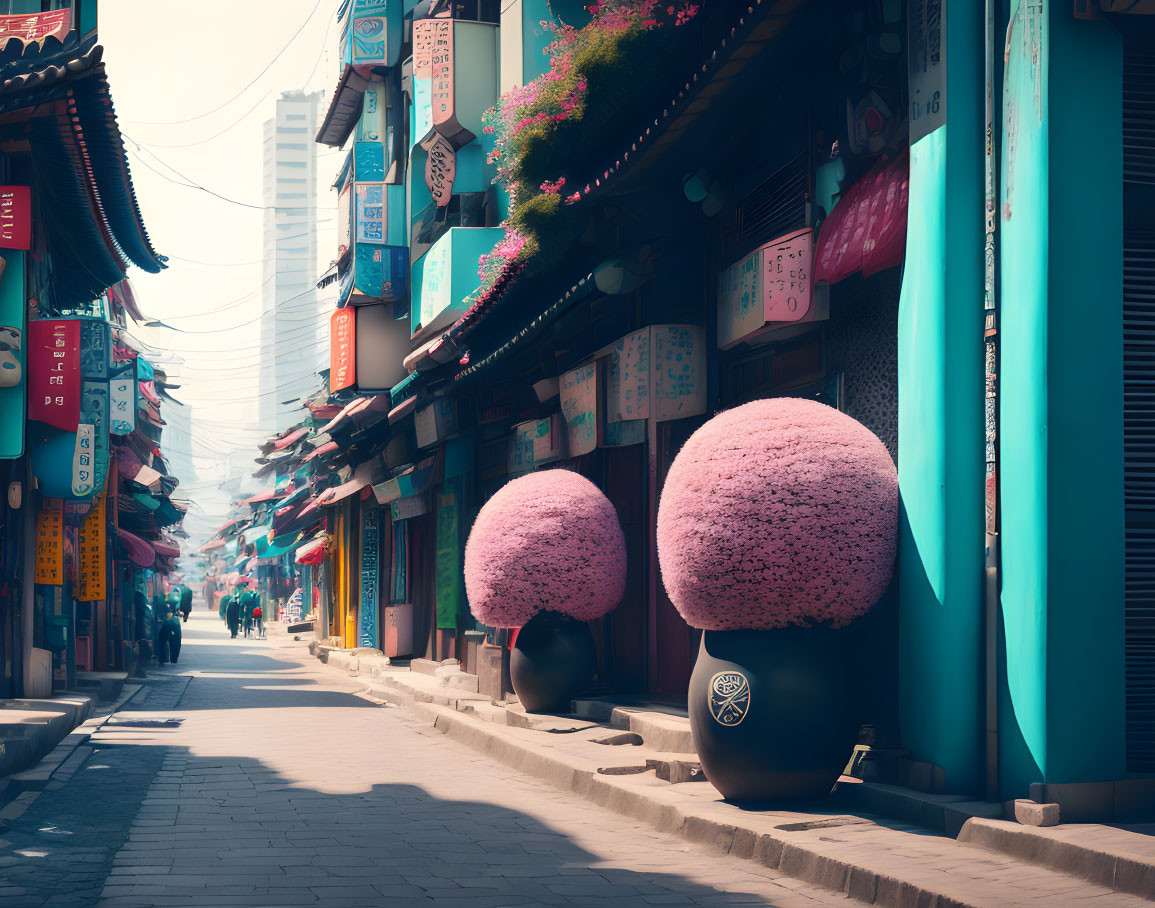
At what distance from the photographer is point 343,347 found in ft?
90.4

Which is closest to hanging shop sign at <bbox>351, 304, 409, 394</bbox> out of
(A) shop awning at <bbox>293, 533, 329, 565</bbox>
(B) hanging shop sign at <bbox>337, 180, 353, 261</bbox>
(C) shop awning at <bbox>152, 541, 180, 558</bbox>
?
(B) hanging shop sign at <bbox>337, 180, 353, 261</bbox>

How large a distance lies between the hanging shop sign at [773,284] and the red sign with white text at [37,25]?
29.6 ft

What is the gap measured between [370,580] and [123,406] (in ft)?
33.5

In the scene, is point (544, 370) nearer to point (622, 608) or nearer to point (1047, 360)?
point (622, 608)

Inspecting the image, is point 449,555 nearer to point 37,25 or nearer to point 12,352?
point 12,352

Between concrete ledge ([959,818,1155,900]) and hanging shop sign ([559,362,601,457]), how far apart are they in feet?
29.1

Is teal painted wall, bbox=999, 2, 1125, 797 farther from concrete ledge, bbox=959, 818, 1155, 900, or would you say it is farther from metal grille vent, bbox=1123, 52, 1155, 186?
concrete ledge, bbox=959, 818, 1155, 900

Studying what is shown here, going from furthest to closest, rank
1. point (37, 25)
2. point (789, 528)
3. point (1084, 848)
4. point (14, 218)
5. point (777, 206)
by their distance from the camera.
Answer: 1. point (37, 25)
2. point (14, 218)
3. point (777, 206)
4. point (789, 528)
5. point (1084, 848)

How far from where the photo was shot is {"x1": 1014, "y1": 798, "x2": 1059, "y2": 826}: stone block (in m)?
6.78

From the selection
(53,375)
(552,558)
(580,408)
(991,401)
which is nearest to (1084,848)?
(991,401)

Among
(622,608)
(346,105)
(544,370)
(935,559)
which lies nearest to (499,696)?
(622,608)

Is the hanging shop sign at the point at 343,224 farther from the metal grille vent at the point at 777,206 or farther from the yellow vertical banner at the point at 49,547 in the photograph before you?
the metal grille vent at the point at 777,206

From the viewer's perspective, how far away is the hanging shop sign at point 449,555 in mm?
22125

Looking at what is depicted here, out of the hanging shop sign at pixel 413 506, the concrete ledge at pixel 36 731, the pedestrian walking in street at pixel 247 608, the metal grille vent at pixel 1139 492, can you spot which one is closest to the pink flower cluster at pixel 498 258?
the hanging shop sign at pixel 413 506
